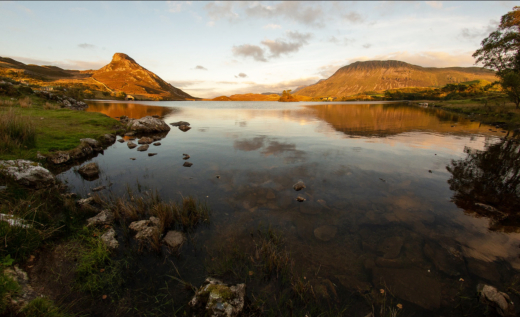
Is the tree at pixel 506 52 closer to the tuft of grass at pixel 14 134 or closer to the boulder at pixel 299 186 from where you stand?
the boulder at pixel 299 186

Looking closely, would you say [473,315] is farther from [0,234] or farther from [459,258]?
[0,234]

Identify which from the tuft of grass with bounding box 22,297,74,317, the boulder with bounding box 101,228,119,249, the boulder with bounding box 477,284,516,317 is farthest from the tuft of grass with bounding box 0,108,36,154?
the boulder with bounding box 477,284,516,317

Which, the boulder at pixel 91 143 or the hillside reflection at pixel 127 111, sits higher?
the hillside reflection at pixel 127 111

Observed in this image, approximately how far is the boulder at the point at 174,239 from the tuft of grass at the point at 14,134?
1465cm

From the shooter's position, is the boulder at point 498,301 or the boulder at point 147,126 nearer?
the boulder at point 498,301

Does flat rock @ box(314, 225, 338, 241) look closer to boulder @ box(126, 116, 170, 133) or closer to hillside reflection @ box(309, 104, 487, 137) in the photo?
hillside reflection @ box(309, 104, 487, 137)

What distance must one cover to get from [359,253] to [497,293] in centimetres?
358

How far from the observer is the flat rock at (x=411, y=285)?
244 inches

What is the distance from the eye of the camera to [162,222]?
880 cm

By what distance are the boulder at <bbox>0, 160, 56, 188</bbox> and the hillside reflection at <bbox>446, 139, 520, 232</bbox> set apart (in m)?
23.4

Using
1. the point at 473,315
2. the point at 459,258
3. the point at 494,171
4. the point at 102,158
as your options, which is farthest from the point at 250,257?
the point at 494,171

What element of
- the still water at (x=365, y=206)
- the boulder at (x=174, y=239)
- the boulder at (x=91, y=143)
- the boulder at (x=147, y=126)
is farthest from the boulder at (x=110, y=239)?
the boulder at (x=147, y=126)

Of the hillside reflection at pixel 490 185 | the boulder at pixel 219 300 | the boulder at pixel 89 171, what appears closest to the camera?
the boulder at pixel 219 300

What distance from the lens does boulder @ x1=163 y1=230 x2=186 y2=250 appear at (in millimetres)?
7980
